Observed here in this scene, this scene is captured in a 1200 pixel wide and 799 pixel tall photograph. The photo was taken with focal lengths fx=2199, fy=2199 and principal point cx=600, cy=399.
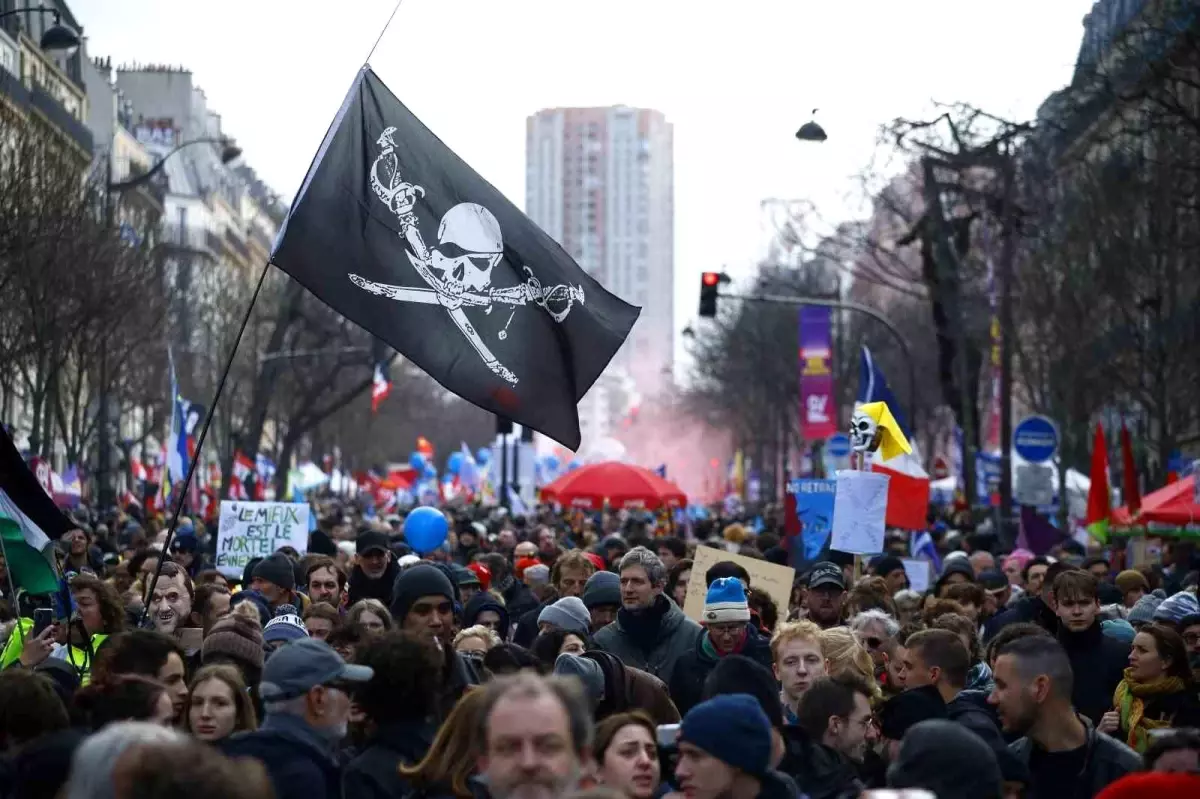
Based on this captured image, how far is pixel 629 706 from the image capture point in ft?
26.0

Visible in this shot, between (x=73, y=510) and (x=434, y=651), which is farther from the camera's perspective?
(x=73, y=510)

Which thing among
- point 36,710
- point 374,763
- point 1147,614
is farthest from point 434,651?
point 1147,614

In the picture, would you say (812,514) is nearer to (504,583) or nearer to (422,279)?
(504,583)

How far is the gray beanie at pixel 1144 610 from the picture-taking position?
39.0 ft

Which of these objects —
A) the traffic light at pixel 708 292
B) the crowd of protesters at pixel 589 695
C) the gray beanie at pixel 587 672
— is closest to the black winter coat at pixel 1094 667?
the crowd of protesters at pixel 589 695

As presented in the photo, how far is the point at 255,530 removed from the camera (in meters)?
17.9

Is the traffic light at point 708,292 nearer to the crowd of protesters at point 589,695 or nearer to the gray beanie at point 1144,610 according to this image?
the crowd of protesters at point 589,695

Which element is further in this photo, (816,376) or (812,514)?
(816,376)

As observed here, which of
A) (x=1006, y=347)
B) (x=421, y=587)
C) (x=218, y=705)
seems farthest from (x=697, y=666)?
(x=1006, y=347)

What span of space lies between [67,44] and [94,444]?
2324cm

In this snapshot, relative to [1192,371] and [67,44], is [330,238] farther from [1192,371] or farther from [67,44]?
[1192,371]

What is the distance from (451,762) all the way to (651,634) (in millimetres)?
4040

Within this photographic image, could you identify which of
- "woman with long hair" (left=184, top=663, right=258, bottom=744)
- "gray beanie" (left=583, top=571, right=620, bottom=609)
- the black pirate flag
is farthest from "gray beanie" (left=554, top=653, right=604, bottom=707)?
"gray beanie" (left=583, top=571, right=620, bottom=609)

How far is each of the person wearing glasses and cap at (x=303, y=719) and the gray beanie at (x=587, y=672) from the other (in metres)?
1.56
